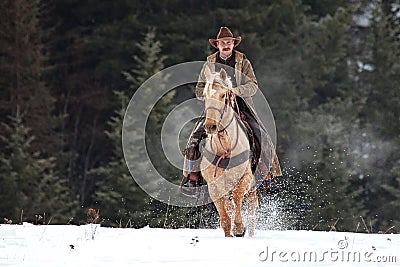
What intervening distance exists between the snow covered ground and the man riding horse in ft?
2.48

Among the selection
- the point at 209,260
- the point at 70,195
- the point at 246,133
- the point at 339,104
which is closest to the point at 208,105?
the point at 246,133

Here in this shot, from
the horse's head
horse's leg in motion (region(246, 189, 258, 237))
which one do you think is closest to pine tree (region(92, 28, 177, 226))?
horse's leg in motion (region(246, 189, 258, 237))

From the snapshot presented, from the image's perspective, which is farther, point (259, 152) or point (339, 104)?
point (339, 104)

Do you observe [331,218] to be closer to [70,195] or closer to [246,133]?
[70,195]

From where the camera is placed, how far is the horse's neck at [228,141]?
29.7 feet

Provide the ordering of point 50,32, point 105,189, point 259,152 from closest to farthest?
point 259,152 < point 105,189 < point 50,32

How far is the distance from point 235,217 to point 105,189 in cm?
1610

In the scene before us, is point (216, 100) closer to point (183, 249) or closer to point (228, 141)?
point (228, 141)

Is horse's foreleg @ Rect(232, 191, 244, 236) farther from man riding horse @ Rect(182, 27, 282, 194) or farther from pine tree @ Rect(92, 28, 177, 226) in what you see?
pine tree @ Rect(92, 28, 177, 226)

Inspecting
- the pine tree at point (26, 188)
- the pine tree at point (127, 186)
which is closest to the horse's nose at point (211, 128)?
the pine tree at point (127, 186)

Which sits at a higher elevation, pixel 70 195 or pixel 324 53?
pixel 324 53

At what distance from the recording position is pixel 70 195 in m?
27.5

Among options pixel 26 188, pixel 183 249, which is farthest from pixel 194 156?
pixel 26 188

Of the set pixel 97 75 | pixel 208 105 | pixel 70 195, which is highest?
pixel 208 105
